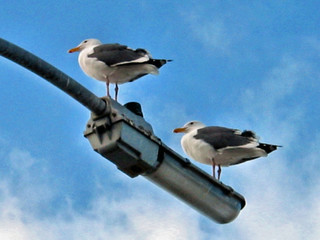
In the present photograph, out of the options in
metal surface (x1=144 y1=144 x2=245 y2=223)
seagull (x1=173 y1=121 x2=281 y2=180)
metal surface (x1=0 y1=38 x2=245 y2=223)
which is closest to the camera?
metal surface (x1=0 y1=38 x2=245 y2=223)

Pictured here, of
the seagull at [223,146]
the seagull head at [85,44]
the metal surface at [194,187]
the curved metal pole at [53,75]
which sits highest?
the seagull head at [85,44]

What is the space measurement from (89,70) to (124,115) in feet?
20.4

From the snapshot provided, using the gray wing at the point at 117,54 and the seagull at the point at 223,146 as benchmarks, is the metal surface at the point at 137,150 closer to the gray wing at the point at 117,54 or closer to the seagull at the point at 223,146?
the seagull at the point at 223,146

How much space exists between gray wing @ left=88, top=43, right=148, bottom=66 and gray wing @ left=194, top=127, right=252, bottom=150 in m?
1.51

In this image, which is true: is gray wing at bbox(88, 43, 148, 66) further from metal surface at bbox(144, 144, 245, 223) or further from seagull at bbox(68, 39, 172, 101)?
metal surface at bbox(144, 144, 245, 223)

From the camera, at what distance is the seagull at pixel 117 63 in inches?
476

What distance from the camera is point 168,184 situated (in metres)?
6.59

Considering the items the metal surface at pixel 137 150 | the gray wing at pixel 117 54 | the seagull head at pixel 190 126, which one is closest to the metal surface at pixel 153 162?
the metal surface at pixel 137 150

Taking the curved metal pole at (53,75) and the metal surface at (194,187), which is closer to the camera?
the curved metal pole at (53,75)

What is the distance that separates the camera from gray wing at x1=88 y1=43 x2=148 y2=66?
12180 millimetres

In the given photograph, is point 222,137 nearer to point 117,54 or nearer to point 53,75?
point 117,54

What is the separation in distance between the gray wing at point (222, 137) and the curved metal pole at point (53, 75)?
5.88m

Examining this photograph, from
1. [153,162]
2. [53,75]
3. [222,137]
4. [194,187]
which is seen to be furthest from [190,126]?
[53,75]

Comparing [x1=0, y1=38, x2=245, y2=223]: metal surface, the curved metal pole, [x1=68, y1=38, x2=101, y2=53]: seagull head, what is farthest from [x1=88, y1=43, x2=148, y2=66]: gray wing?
the curved metal pole
